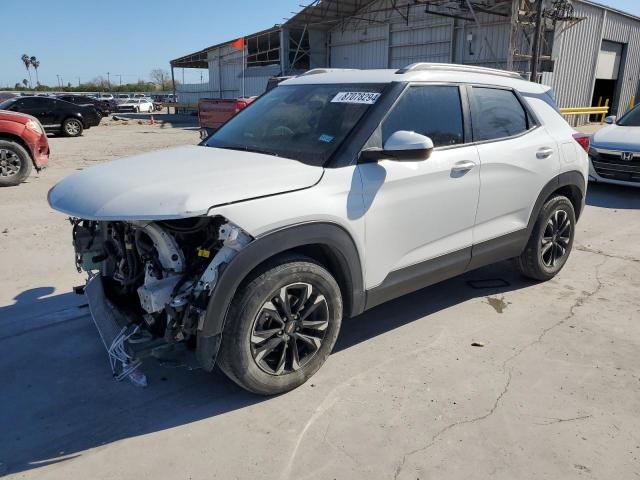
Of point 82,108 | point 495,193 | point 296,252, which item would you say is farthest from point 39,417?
point 82,108

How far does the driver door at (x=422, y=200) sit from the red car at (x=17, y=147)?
8.28 meters

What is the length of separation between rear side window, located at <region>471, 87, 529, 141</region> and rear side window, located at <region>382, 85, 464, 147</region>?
0.20 metres

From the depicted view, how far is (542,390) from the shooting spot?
3.17m

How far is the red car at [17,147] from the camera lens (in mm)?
9062

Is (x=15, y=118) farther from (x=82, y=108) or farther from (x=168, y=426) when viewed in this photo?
(x=82, y=108)

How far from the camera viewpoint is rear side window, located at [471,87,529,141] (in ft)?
12.8

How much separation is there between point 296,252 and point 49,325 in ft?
7.42

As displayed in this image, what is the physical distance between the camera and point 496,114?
13.4ft

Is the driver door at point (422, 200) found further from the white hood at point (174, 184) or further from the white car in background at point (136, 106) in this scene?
the white car in background at point (136, 106)

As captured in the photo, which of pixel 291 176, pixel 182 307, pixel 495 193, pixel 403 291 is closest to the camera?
pixel 182 307

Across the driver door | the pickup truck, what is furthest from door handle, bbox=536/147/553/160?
the pickup truck

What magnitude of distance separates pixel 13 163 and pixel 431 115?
8445 millimetres

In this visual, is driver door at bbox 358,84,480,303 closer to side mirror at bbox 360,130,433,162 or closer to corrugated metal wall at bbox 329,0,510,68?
side mirror at bbox 360,130,433,162

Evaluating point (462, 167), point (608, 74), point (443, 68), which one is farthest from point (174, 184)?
point (608, 74)
